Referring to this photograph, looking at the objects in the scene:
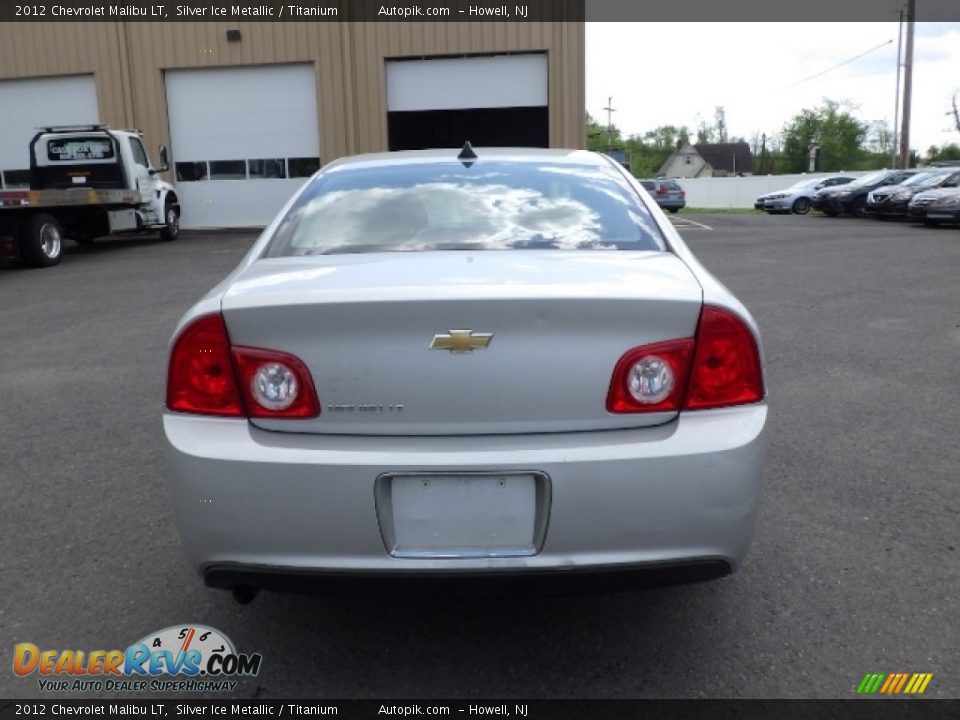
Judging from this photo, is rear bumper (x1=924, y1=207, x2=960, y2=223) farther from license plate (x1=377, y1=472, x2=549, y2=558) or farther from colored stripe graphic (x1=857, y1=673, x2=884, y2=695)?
license plate (x1=377, y1=472, x2=549, y2=558)

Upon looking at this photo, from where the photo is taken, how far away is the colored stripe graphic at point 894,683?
8.16 feet

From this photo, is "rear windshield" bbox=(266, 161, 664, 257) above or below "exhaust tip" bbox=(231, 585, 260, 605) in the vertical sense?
above

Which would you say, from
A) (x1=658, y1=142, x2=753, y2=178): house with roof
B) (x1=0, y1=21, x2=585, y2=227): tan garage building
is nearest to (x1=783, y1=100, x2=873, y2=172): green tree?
(x1=658, y1=142, x2=753, y2=178): house with roof

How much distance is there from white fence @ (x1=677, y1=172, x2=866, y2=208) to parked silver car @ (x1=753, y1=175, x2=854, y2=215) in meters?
15.2

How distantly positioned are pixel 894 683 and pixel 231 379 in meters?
2.10

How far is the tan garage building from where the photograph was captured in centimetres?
2116

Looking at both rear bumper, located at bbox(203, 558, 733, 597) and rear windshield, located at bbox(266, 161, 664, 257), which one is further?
rear windshield, located at bbox(266, 161, 664, 257)

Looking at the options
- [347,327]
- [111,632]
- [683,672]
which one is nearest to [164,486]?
[111,632]

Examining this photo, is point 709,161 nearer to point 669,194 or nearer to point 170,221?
point 669,194

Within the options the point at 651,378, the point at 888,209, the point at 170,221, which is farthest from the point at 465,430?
the point at 888,209

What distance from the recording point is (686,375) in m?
2.36

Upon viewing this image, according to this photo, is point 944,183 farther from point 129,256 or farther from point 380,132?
point 129,256

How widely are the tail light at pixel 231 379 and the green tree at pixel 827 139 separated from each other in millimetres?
93882

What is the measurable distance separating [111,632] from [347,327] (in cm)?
141
